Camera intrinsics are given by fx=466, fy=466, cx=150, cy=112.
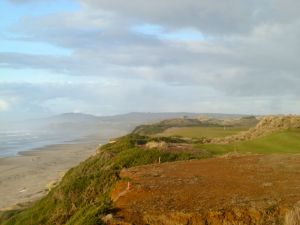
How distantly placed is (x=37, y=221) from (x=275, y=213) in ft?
33.6

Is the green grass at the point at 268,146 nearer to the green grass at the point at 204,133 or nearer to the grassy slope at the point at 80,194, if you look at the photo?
the grassy slope at the point at 80,194

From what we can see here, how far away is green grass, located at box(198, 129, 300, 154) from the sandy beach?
43.4ft

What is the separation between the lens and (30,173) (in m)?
48.5

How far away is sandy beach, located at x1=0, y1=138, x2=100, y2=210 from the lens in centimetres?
3472

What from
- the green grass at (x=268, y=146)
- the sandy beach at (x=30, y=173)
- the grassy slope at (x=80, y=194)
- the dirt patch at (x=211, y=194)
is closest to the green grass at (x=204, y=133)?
the sandy beach at (x=30, y=173)

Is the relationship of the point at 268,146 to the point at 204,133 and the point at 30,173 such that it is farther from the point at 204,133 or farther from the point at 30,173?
the point at 30,173

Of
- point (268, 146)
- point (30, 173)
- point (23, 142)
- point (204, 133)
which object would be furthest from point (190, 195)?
point (23, 142)

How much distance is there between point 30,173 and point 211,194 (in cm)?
3933

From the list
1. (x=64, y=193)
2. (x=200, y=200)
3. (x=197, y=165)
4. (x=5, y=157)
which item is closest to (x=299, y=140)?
(x=197, y=165)

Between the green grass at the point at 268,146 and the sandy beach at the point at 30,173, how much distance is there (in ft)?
43.4

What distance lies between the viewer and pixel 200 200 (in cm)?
1149

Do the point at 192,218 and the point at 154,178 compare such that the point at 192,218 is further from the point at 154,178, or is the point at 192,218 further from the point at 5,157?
the point at 5,157

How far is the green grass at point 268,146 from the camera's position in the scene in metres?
24.5

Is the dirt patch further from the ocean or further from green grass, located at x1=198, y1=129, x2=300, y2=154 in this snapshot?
the ocean
